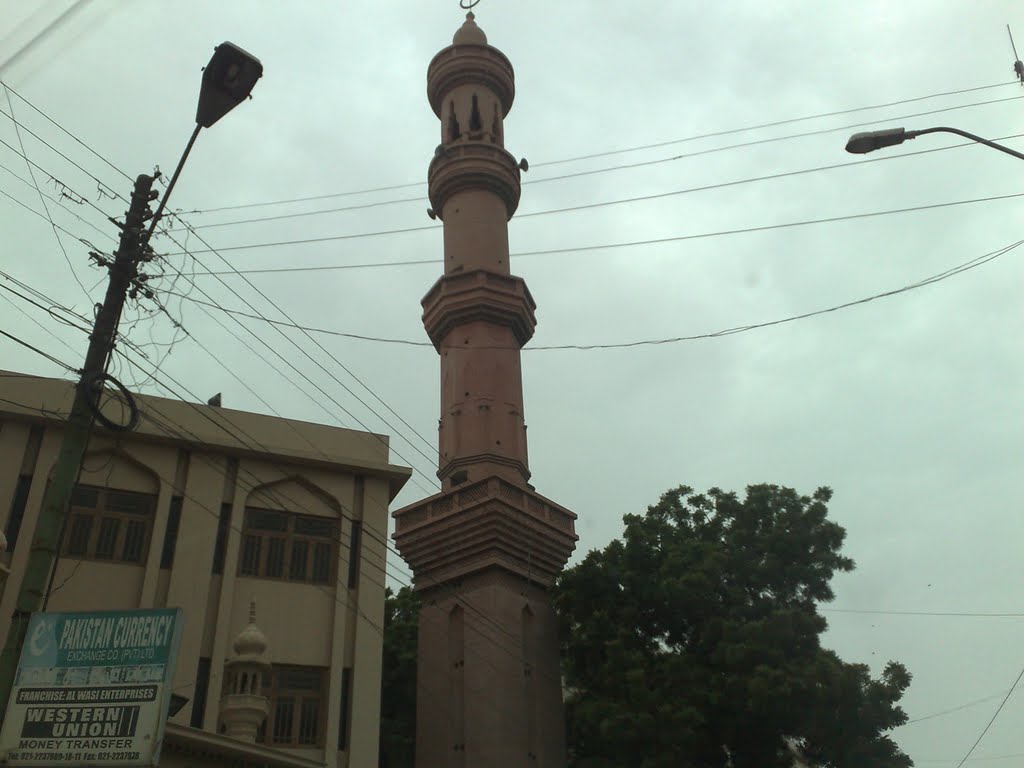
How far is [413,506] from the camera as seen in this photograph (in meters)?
25.1

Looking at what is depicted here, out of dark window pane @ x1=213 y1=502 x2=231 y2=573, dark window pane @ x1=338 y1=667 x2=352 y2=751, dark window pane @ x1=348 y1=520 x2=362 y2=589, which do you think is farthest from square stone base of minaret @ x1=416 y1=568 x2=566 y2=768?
dark window pane @ x1=213 y1=502 x2=231 y2=573

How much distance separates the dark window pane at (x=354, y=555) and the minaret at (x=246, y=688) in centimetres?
264

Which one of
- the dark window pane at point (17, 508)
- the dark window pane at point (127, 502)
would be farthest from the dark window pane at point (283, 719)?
the dark window pane at point (17, 508)

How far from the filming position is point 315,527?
19953 millimetres

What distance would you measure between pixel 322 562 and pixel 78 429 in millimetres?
10310

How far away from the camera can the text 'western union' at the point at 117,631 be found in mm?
9922

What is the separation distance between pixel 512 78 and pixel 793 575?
1919cm

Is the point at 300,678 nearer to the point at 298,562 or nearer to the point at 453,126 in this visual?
the point at 298,562

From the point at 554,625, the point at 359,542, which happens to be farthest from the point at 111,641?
the point at 554,625

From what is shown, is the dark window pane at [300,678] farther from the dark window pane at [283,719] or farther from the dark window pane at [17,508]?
the dark window pane at [17,508]

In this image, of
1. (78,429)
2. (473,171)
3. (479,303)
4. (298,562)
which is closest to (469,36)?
(473,171)

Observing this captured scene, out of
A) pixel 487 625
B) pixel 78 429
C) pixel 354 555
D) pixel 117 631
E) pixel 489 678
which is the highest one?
pixel 354 555

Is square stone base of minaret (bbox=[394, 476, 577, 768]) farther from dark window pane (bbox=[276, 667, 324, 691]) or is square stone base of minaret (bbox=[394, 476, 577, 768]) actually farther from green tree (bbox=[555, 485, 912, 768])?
dark window pane (bbox=[276, 667, 324, 691])

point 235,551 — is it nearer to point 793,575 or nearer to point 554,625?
point 554,625
